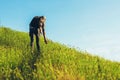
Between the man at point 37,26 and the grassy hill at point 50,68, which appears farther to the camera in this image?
the man at point 37,26

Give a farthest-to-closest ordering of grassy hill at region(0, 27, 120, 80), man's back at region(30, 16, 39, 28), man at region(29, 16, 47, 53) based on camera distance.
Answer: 1. man's back at region(30, 16, 39, 28)
2. man at region(29, 16, 47, 53)
3. grassy hill at region(0, 27, 120, 80)

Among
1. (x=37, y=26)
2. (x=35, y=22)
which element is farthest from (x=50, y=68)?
(x=35, y=22)

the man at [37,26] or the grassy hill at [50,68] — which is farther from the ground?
the man at [37,26]

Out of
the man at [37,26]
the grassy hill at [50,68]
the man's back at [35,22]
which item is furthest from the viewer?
the man's back at [35,22]

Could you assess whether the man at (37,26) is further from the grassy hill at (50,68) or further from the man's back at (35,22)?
the grassy hill at (50,68)

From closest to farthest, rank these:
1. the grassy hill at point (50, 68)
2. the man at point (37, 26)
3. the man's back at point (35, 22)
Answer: the grassy hill at point (50, 68) → the man at point (37, 26) → the man's back at point (35, 22)

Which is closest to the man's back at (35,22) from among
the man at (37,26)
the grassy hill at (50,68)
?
the man at (37,26)

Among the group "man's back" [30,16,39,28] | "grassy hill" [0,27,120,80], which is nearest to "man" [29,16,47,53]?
"man's back" [30,16,39,28]

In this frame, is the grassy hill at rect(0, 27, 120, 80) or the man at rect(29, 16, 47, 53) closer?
the grassy hill at rect(0, 27, 120, 80)

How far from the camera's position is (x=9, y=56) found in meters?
19.4

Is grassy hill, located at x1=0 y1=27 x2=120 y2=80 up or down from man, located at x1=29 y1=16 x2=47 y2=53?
down

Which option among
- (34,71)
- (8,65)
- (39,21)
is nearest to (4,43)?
(39,21)

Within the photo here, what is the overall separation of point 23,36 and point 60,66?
39.6ft

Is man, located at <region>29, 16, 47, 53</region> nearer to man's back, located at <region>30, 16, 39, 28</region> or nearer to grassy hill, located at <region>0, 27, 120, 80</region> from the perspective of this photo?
man's back, located at <region>30, 16, 39, 28</region>
